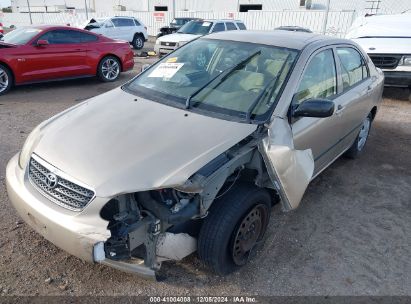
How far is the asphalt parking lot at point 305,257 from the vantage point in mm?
2602

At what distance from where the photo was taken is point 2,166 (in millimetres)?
4309

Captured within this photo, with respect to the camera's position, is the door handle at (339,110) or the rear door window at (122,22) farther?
the rear door window at (122,22)

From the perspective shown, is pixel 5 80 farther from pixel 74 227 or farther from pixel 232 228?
pixel 232 228

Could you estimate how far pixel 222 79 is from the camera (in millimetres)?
3158

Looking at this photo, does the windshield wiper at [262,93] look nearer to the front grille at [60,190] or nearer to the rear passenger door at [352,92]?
the rear passenger door at [352,92]

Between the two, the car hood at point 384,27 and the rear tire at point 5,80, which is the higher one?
the car hood at point 384,27

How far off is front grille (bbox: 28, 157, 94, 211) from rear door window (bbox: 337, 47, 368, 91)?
299 centimetres

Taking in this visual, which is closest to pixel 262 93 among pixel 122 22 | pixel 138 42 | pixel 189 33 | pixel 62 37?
pixel 62 37

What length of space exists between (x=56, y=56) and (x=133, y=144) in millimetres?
6889

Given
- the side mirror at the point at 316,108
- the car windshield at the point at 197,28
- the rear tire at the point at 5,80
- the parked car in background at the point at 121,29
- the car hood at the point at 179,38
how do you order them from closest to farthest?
the side mirror at the point at 316,108, the rear tire at the point at 5,80, the car hood at the point at 179,38, the car windshield at the point at 197,28, the parked car in background at the point at 121,29

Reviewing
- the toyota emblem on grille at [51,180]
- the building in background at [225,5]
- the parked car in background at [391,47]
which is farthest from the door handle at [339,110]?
the building in background at [225,5]

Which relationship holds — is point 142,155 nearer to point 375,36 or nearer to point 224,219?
point 224,219

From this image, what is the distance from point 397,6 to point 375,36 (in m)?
19.1

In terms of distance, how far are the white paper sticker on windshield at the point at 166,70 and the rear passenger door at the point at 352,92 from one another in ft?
5.67
